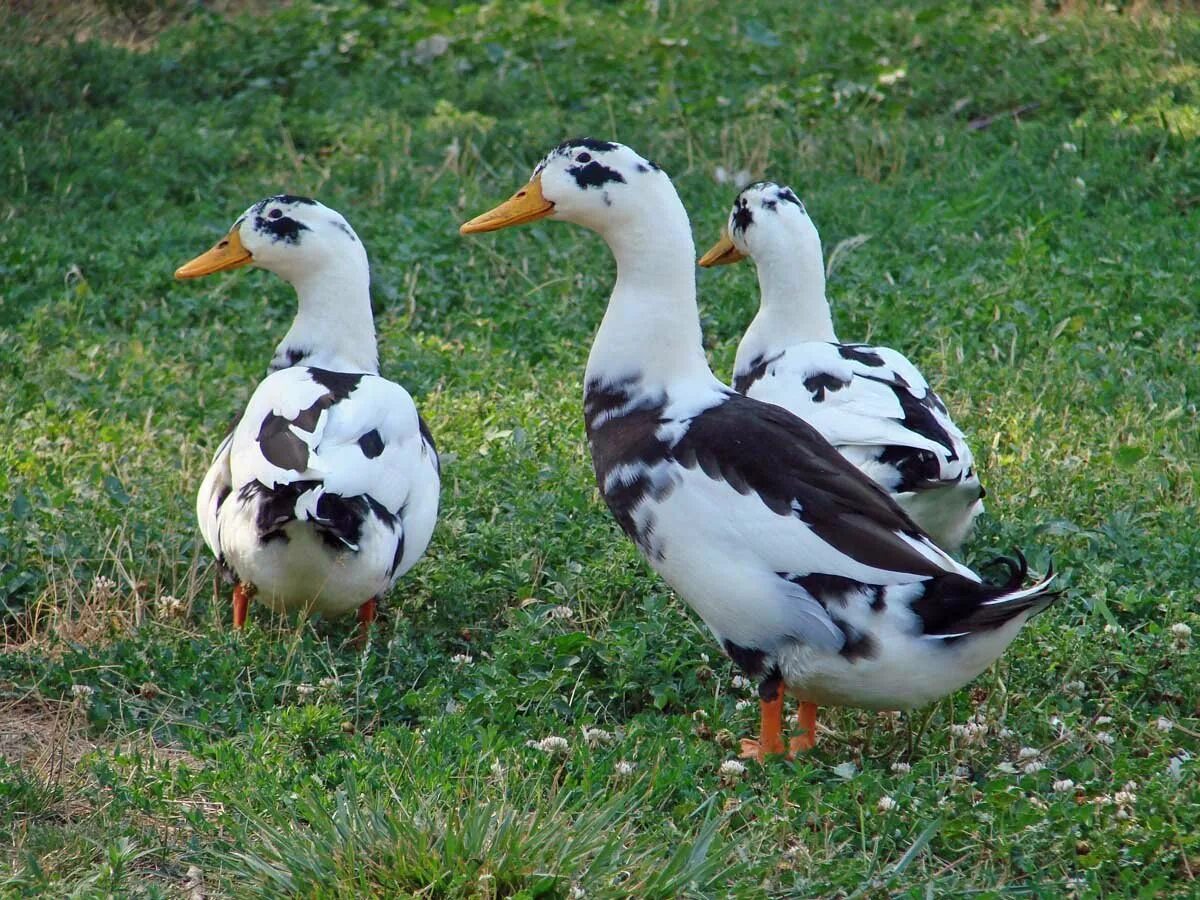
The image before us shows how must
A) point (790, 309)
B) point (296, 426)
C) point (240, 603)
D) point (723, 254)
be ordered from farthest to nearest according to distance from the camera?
point (723, 254) < point (790, 309) < point (240, 603) < point (296, 426)

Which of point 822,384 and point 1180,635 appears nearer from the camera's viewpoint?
point 1180,635

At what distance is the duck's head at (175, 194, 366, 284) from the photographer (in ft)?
18.5

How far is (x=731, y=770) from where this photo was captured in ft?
12.9

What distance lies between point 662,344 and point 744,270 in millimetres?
3433

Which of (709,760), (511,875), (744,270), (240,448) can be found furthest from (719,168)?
(511,875)

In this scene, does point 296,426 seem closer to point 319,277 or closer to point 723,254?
A: point 319,277

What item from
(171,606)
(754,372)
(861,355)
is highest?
(861,355)

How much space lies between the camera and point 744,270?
25.2 feet

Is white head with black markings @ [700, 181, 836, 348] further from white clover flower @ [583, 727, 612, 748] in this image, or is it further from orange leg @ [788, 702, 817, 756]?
white clover flower @ [583, 727, 612, 748]

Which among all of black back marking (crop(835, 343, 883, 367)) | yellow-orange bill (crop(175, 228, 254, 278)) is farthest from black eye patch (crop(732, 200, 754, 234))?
yellow-orange bill (crop(175, 228, 254, 278))

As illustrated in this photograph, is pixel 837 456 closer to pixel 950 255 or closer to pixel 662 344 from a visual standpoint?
pixel 662 344

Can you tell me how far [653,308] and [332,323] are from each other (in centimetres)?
170

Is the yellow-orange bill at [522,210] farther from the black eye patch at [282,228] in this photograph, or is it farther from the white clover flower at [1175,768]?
the white clover flower at [1175,768]

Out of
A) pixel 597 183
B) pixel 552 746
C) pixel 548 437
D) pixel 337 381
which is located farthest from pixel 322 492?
pixel 548 437
